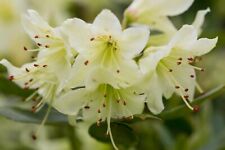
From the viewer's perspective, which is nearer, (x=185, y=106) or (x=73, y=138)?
(x=185, y=106)

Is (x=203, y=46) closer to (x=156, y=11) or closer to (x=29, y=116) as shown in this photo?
(x=156, y=11)

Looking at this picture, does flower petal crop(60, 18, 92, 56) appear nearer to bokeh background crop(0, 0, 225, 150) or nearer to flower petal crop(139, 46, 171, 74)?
flower petal crop(139, 46, 171, 74)

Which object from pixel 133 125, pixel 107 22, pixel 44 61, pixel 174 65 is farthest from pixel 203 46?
pixel 133 125

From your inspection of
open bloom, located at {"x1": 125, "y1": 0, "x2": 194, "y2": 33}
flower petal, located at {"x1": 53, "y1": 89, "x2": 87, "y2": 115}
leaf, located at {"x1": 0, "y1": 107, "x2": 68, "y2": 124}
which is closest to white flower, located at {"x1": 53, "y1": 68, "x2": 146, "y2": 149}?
flower petal, located at {"x1": 53, "y1": 89, "x2": 87, "y2": 115}

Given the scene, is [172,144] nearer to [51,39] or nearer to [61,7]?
[51,39]

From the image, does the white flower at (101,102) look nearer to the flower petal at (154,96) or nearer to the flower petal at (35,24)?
the flower petal at (154,96)
